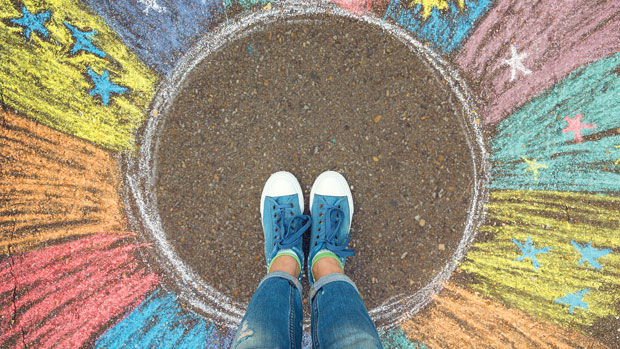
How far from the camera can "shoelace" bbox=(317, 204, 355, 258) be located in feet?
6.49

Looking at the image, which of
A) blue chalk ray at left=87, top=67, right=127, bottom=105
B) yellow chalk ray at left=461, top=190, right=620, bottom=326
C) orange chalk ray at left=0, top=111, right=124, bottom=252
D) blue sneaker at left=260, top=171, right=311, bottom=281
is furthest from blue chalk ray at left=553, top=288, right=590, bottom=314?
blue chalk ray at left=87, top=67, right=127, bottom=105

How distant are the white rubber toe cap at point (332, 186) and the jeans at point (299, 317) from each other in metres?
0.55

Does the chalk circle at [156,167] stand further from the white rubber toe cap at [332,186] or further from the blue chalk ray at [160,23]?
the white rubber toe cap at [332,186]

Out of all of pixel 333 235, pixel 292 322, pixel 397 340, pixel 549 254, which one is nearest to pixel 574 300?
pixel 549 254

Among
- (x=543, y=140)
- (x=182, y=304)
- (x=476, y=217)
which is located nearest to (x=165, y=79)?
(x=182, y=304)

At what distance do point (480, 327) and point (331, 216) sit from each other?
133cm

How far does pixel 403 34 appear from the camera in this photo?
6.65 ft

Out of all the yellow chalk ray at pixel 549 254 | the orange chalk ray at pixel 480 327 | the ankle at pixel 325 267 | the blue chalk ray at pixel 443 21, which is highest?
the blue chalk ray at pixel 443 21

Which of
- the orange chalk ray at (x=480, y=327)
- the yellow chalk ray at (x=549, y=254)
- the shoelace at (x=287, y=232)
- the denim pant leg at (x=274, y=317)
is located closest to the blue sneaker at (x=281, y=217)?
the shoelace at (x=287, y=232)

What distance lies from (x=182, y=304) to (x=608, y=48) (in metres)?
3.43

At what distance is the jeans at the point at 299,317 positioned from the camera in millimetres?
1479

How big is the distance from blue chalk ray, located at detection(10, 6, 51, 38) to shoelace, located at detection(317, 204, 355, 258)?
2278 millimetres

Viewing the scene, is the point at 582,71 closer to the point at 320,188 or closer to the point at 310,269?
the point at 320,188

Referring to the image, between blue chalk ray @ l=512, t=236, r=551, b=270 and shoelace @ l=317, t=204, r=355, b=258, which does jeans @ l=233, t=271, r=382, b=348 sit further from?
blue chalk ray @ l=512, t=236, r=551, b=270
